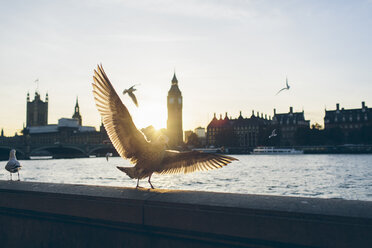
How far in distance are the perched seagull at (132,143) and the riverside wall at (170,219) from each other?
1.60 ft

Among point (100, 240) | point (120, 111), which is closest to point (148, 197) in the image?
point (100, 240)

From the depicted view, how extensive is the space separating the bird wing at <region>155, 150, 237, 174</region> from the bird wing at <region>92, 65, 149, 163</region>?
0.88 ft

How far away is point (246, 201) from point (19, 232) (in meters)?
2.22

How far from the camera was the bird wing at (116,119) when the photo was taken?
11.3 feet

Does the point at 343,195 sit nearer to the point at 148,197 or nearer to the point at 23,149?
the point at 148,197

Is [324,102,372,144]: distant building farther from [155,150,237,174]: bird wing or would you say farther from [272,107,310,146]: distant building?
[155,150,237,174]: bird wing

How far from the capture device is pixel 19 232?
128 inches

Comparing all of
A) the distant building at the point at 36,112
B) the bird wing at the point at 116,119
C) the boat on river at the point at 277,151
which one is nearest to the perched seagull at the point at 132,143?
the bird wing at the point at 116,119

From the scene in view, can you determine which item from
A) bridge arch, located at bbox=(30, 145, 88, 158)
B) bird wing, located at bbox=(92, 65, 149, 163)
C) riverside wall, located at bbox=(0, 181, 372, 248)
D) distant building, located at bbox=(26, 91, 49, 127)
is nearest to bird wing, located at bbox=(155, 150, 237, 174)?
bird wing, located at bbox=(92, 65, 149, 163)

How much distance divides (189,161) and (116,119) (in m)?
0.83

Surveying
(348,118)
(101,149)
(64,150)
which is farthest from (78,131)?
(348,118)

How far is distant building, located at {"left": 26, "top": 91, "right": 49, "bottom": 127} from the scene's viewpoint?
531ft

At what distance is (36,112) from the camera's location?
531ft

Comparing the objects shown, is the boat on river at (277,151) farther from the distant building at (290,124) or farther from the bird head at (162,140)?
the bird head at (162,140)
